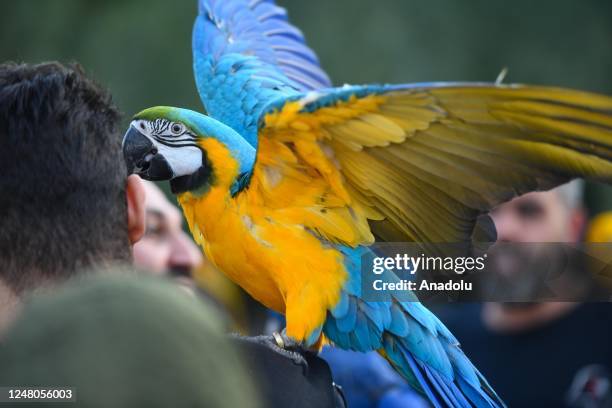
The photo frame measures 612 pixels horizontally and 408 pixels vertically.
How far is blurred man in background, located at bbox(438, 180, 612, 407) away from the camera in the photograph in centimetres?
267

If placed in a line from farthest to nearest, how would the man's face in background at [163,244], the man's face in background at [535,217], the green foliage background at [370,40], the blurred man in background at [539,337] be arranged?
1. the green foliage background at [370,40]
2. the man's face in background at [535,217]
3. the blurred man in background at [539,337]
4. the man's face in background at [163,244]

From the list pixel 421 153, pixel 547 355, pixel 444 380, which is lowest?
pixel 547 355

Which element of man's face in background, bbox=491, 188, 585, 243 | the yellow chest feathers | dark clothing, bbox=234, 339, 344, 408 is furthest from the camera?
man's face in background, bbox=491, 188, 585, 243

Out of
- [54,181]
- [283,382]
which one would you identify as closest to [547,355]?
[283,382]

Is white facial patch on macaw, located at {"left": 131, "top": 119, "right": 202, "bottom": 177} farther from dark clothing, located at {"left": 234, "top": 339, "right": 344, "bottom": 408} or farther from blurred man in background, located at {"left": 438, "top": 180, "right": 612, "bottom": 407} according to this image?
blurred man in background, located at {"left": 438, "top": 180, "right": 612, "bottom": 407}

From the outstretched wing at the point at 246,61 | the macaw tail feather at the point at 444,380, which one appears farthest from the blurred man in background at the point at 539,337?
the macaw tail feather at the point at 444,380

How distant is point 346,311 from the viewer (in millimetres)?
1624

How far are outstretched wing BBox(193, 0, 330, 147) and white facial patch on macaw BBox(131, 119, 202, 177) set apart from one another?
0.62 feet

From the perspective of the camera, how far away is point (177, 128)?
1.65 metres

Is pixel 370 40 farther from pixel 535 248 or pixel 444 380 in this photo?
pixel 444 380

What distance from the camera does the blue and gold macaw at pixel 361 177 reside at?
1305 millimetres

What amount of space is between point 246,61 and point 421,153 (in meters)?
Result: 0.86

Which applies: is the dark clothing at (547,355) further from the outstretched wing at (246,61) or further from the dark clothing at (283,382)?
the dark clothing at (283,382)

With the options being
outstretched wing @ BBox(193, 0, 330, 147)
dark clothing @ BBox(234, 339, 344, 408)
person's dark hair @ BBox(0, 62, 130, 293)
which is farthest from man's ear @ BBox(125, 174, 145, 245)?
outstretched wing @ BBox(193, 0, 330, 147)
